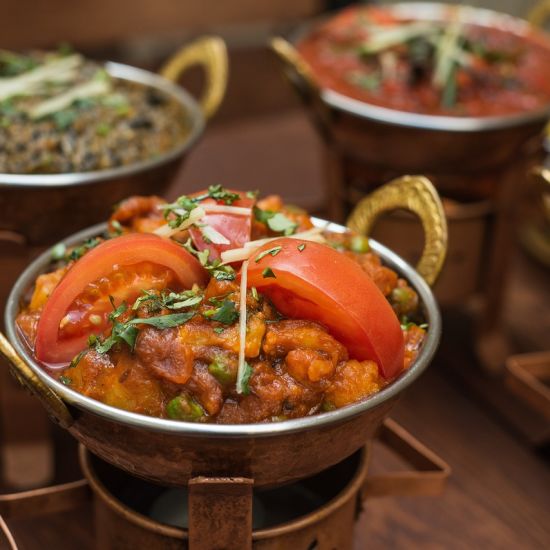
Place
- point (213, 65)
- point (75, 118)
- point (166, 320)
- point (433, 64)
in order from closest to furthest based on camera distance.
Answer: point (166, 320) < point (75, 118) < point (213, 65) < point (433, 64)

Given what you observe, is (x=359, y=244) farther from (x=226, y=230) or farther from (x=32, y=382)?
(x=32, y=382)

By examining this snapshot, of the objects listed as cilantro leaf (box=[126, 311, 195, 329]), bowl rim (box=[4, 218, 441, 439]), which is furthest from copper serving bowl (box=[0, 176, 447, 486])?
cilantro leaf (box=[126, 311, 195, 329])

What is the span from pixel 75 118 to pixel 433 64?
1.06m

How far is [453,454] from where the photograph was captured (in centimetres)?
218

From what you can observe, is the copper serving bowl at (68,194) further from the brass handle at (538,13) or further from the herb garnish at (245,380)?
the brass handle at (538,13)

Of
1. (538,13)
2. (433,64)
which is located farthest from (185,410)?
(538,13)

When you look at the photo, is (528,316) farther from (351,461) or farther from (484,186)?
(351,461)

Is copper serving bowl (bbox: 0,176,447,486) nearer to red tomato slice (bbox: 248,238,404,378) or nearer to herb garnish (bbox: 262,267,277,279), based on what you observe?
red tomato slice (bbox: 248,238,404,378)

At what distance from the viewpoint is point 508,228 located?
2422 mm

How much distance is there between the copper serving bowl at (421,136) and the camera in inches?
85.3

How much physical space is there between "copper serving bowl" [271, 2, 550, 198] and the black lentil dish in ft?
1.17

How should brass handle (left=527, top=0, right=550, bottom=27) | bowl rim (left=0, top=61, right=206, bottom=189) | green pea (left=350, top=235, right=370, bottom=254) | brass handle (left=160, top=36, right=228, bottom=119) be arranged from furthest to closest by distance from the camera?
brass handle (left=527, top=0, right=550, bottom=27) → brass handle (left=160, top=36, right=228, bottom=119) → bowl rim (left=0, top=61, right=206, bottom=189) → green pea (left=350, top=235, right=370, bottom=254)

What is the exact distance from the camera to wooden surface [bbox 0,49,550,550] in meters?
1.91

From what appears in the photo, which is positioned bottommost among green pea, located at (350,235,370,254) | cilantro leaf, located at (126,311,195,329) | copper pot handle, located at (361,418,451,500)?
copper pot handle, located at (361,418,451,500)
